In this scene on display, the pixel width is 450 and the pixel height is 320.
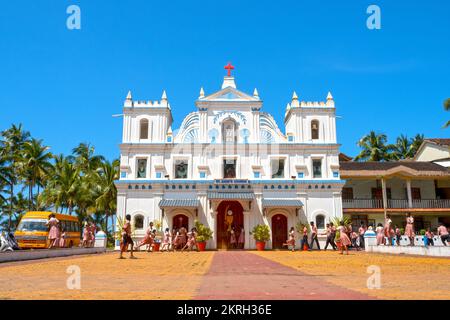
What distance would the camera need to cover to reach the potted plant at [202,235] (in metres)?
25.2

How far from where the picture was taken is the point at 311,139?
97.0 ft

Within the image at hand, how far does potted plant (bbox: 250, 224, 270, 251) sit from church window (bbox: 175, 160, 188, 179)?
634 centimetres

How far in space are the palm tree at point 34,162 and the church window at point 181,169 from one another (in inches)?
699

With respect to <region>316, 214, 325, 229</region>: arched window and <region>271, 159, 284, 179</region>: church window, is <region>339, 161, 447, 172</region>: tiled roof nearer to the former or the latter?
<region>316, 214, 325, 229</region>: arched window

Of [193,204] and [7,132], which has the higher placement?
[7,132]

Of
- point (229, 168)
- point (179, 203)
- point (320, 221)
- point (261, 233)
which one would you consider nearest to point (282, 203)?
point (261, 233)

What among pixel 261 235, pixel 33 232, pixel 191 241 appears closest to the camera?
pixel 33 232

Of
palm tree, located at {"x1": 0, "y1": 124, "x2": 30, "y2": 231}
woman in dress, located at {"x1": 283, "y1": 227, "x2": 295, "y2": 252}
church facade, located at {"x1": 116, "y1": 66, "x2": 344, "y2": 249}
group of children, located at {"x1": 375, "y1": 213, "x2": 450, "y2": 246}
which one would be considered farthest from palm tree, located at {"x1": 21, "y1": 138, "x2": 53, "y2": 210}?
group of children, located at {"x1": 375, "y1": 213, "x2": 450, "y2": 246}

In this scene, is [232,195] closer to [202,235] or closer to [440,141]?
[202,235]

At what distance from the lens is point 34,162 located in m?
39.5

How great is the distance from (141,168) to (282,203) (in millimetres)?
10075
